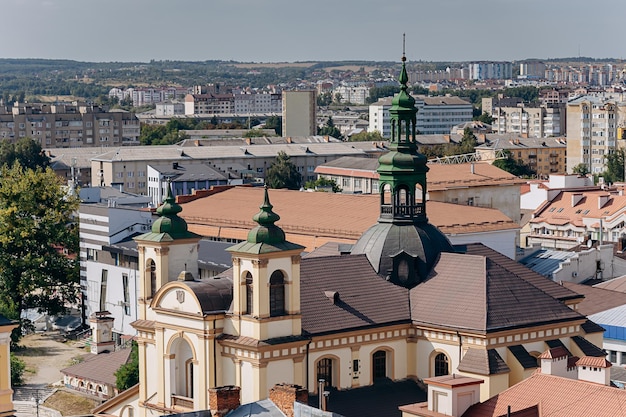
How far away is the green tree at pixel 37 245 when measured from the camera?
85.1 m

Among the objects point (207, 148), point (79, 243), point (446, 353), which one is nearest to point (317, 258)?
point (446, 353)

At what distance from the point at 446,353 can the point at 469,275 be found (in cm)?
251

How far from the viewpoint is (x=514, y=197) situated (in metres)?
102

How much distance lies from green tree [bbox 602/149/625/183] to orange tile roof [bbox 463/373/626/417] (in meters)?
132

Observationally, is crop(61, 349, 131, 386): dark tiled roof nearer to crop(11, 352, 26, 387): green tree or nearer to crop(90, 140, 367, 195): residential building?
crop(11, 352, 26, 387): green tree

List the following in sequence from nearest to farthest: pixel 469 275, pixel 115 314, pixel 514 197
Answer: pixel 469 275, pixel 115 314, pixel 514 197

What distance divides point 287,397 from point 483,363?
27.4 ft

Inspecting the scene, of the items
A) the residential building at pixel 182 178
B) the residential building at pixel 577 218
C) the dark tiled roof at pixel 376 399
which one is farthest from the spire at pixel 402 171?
the residential building at pixel 182 178

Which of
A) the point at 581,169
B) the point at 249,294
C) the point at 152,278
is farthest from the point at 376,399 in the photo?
the point at 581,169

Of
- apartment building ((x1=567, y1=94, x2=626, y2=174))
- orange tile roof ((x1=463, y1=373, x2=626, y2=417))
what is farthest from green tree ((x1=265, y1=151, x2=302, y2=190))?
orange tile roof ((x1=463, y1=373, x2=626, y2=417))

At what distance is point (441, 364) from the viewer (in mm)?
45094

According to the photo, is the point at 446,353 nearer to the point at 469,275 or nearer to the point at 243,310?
the point at 469,275

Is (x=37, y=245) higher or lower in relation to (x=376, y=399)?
lower

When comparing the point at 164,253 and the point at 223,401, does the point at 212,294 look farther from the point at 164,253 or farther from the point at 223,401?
the point at 223,401
